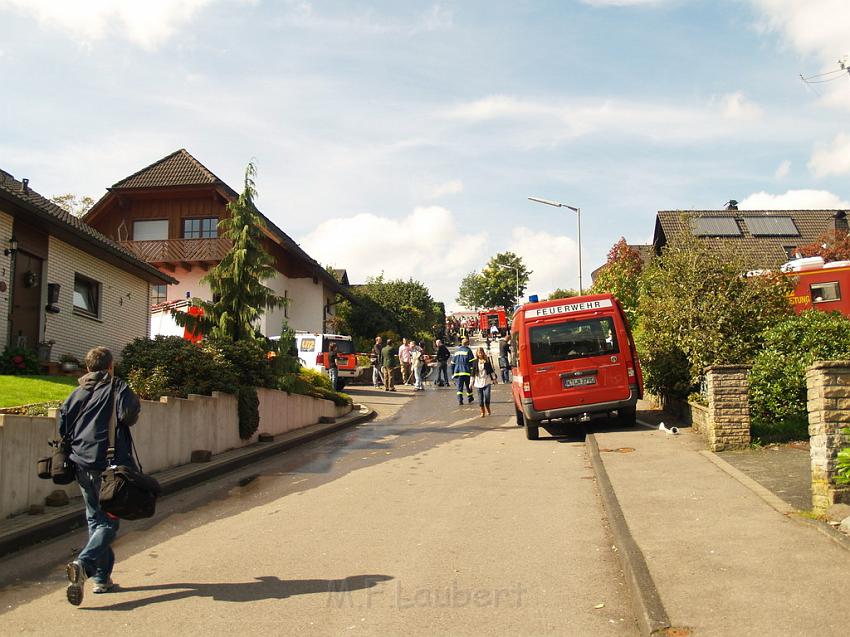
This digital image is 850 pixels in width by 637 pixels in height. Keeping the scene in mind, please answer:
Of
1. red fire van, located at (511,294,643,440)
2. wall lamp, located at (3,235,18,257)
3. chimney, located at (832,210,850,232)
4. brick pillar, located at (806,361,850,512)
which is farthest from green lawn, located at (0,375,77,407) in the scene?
chimney, located at (832,210,850,232)

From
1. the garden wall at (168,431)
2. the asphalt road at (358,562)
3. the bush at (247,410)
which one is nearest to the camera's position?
the asphalt road at (358,562)

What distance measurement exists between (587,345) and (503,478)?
4.85 m

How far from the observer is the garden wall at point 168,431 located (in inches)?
323

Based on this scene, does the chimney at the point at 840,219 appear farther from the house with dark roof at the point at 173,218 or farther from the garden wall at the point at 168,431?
the garden wall at the point at 168,431

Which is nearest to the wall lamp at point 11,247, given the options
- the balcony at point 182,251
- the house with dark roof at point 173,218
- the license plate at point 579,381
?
the license plate at point 579,381

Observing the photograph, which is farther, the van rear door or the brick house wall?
the brick house wall

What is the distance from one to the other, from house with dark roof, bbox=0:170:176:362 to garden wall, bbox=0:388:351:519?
5515mm

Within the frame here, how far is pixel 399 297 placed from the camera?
5578cm

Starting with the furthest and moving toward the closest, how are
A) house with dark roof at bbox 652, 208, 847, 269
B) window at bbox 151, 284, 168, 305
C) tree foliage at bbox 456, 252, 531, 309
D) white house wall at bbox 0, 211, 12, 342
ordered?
tree foliage at bbox 456, 252, 531, 309
house with dark roof at bbox 652, 208, 847, 269
window at bbox 151, 284, 168, 305
white house wall at bbox 0, 211, 12, 342

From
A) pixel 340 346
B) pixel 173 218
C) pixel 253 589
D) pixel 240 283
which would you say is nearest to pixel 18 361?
pixel 240 283

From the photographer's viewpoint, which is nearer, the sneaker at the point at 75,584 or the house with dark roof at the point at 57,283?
the sneaker at the point at 75,584

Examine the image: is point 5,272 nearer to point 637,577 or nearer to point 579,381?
point 579,381

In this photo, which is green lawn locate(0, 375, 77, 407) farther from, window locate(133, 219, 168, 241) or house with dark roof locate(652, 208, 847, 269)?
house with dark roof locate(652, 208, 847, 269)

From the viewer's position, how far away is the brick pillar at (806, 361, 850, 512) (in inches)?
280
